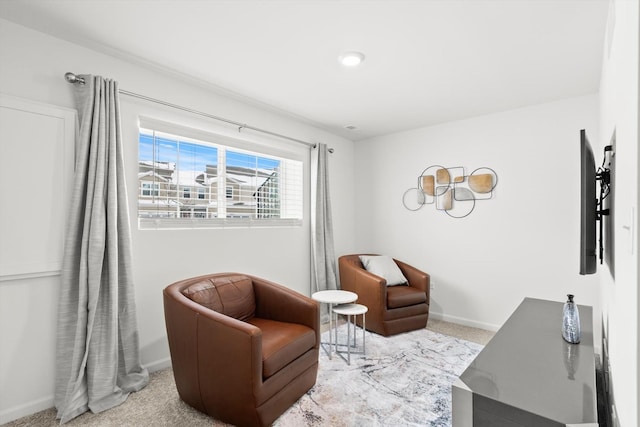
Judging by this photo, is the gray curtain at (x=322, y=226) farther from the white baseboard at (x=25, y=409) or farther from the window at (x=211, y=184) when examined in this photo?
the white baseboard at (x=25, y=409)

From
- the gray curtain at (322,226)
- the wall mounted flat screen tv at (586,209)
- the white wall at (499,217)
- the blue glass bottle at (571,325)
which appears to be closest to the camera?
the wall mounted flat screen tv at (586,209)

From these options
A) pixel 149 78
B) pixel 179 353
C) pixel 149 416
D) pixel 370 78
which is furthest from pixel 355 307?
pixel 149 78

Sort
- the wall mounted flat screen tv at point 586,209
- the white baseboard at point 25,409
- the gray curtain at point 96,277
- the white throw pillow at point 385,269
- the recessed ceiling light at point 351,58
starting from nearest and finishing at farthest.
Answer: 1. the wall mounted flat screen tv at point 586,209
2. the white baseboard at point 25,409
3. the gray curtain at point 96,277
4. the recessed ceiling light at point 351,58
5. the white throw pillow at point 385,269

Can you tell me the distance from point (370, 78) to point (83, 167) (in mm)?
2276

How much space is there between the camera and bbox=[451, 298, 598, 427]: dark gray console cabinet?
3.73ft

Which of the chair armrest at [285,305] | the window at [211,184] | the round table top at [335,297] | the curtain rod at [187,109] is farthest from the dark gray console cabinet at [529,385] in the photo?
the curtain rod at [187,109]

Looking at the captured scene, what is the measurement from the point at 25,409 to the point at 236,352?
1457 millimetres

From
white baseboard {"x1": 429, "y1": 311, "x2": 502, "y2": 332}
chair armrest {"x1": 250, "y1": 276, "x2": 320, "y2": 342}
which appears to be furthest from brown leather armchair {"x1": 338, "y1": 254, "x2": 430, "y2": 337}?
chair armrest {"x1": 250, "y1": 276, "x2": 320, "y2": 342}

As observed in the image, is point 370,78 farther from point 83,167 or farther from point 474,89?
point 83,167

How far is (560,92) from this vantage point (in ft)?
10.0

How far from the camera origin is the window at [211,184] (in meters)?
2.71

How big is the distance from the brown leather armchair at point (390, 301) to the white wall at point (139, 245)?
28.7 inches

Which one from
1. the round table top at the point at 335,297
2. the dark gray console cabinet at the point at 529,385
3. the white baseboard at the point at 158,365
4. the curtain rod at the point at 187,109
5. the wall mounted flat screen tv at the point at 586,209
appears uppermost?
the curtain rod at the point at 187,109

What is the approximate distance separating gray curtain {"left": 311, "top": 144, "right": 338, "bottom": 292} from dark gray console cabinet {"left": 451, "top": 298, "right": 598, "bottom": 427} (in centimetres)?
239
